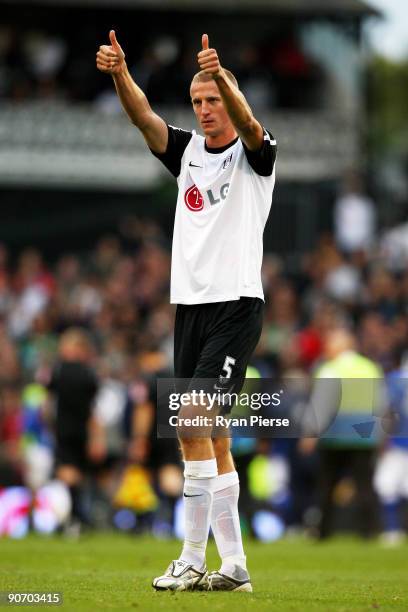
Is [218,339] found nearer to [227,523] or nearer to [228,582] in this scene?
[227,523]

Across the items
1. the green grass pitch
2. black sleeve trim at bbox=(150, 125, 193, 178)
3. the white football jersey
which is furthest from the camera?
black sleeve trim at bbox=(150, 125, 193, 178)

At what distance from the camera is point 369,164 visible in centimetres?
3186

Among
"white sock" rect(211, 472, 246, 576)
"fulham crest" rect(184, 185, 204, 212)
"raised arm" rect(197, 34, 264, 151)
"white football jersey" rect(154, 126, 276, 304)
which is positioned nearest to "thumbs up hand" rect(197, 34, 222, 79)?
"raised arm" rect(197, 34, 264, 151)

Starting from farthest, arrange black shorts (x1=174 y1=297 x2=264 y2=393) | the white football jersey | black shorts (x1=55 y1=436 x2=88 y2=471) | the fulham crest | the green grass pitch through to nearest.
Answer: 1. black shorts (x1=55 y1=436 x2=88 y2=471)
2. the fulham crest
3. the white football jersey
4. black shorts (x1=174 y1=297 x2=264 y2=393)
5. the green grass pitch

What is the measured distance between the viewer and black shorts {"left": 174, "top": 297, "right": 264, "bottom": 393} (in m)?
8.29

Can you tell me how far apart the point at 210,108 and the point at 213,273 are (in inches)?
37.1

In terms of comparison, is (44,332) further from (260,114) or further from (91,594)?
(91,594)

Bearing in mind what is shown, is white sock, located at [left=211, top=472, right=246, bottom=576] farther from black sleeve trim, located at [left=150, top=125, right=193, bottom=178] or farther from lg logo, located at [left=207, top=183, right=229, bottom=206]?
black sleeve trim, located at [left=150, top=125, right=193, bottom=178]

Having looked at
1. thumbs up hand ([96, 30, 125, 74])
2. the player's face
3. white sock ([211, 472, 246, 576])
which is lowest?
white sock ([211, 472, 246, 576])

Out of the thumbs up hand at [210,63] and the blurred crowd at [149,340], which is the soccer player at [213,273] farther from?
the blurred crowd at [149,340]

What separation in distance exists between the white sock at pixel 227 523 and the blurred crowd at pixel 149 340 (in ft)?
26.1

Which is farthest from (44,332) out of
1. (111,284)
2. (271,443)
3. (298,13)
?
(298,13)

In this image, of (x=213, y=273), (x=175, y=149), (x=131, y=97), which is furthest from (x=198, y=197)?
(x=131, y=97)

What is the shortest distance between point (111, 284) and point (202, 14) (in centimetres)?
813
